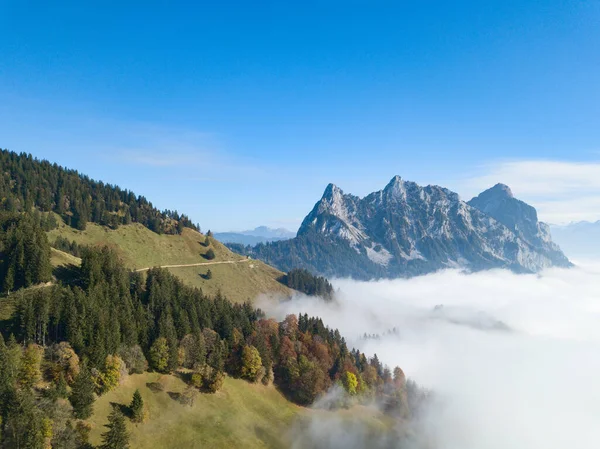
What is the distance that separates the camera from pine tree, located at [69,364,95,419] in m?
74.3

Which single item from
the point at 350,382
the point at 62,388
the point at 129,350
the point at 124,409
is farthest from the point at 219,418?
the point at 350,382

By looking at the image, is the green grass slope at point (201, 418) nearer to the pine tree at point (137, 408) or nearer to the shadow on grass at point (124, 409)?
the shadow on grass at point (124, 409)

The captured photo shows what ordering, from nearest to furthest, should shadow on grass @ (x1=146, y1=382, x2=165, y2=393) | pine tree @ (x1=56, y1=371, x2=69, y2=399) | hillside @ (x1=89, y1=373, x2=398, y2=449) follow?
pine tree @ (x1=56, y1=371, x2=69, y2=399), hillside @ (x1=89, y1=373, x2=398, y2=449), shadow on grass @ (x1=146, y1=382, x2=165, y2=393)

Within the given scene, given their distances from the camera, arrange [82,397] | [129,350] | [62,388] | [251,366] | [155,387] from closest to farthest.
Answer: [62,388] < [82,397] < [129,350] < [155,387] < [251,366]

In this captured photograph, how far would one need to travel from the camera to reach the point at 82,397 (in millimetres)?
74688

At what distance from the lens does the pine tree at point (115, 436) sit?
70500 millimetres

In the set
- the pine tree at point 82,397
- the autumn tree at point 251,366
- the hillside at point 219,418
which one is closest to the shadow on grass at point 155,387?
the hillside at point 219,418

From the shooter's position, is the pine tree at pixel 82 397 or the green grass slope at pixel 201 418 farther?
the green grass slope at pixel 201 418

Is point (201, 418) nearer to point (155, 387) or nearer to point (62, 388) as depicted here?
point (155, 387)

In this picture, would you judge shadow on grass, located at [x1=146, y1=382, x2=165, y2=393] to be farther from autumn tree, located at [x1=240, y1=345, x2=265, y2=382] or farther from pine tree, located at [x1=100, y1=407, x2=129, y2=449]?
autumn tree, located at [x1=240, y1=345, x2=265, y2=382]

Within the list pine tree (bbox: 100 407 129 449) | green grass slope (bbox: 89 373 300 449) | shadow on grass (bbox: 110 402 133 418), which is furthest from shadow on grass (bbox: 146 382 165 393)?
pine tree (bbox: 100 407 129 449)

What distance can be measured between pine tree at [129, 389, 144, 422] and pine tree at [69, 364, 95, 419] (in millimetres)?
8847

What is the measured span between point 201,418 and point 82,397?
1170 inches

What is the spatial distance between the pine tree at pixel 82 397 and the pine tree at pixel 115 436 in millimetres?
5506
